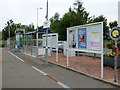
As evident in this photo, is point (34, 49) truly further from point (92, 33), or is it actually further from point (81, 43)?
point (92, 33)

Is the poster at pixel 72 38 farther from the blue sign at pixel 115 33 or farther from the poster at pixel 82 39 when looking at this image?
the blue sign at pixel 115 33

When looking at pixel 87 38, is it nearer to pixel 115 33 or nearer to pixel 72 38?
pixel 72 38

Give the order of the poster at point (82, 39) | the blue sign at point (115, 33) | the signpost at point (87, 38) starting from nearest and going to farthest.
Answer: the blue sign at point (115, 33) < the signpost at point (87, 38) < the poster at point (82, 39)

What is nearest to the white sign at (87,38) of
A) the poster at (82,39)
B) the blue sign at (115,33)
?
the poster at (82,39)

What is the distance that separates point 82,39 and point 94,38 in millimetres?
1059

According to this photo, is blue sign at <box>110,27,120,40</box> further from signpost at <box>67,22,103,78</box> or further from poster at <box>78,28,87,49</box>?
poster at <box>78,28,87,49</box>

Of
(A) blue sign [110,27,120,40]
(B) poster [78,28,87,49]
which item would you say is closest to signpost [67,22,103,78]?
(B) poster [78,28,87,49]

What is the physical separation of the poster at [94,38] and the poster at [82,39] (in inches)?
16.9

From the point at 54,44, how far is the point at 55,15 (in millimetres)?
45504

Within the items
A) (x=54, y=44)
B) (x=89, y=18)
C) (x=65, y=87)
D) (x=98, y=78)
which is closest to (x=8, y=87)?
(x=65, y=87)

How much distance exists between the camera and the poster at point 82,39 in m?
7.46

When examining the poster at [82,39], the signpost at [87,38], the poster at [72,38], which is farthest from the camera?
the poster at [72,38]

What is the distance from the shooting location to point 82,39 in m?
7.65

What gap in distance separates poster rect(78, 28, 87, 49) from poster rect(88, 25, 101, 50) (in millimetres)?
429
